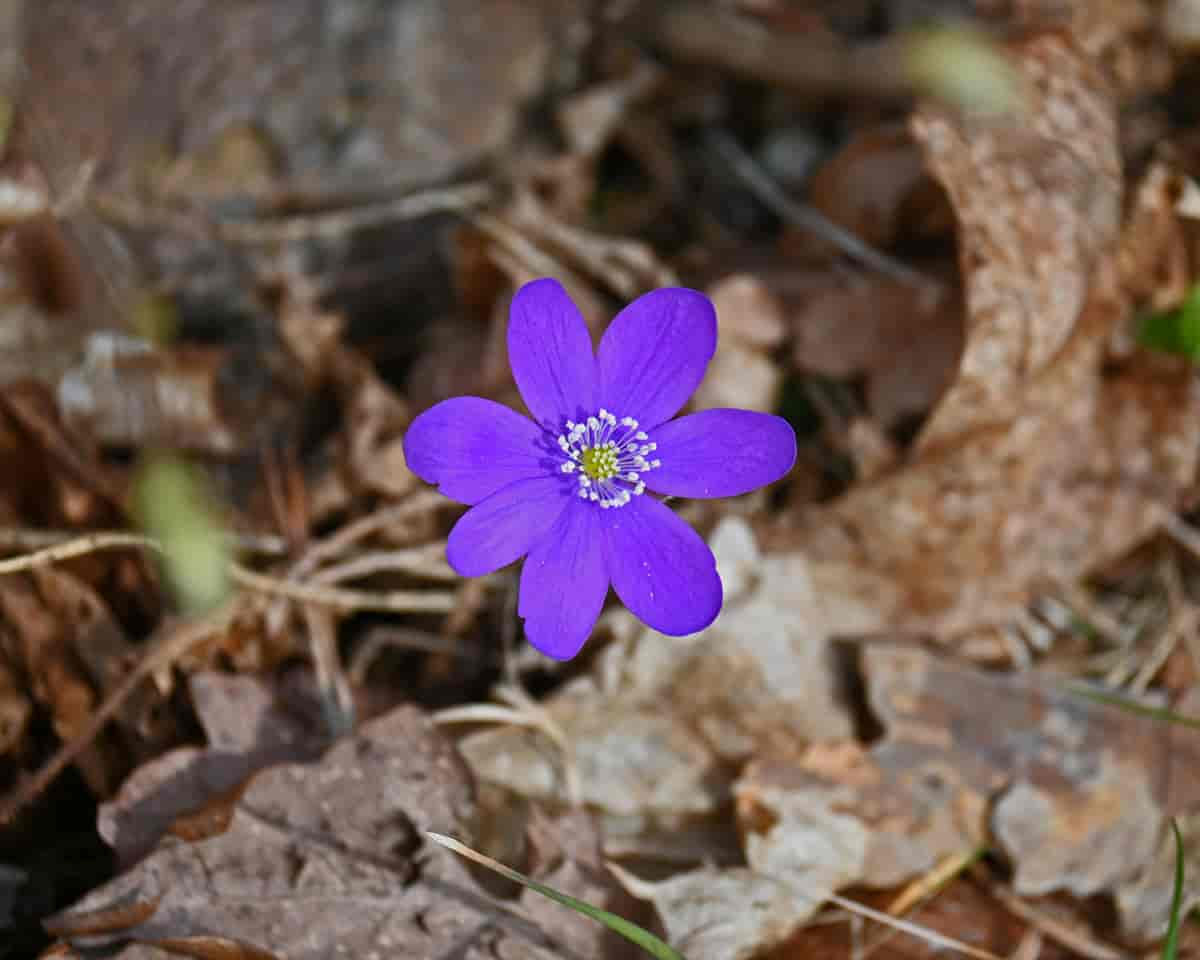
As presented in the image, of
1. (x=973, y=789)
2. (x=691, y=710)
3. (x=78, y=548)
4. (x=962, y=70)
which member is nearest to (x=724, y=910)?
(x=691, y=710)

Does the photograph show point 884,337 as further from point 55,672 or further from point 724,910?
point 55,672

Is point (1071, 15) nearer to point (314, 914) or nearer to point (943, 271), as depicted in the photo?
point (943, 271)

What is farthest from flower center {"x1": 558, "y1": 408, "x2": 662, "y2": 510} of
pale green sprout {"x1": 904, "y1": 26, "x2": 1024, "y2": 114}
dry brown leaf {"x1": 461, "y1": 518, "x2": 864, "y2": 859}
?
pale green sprout {"x1": 904, "y1": 26, "x2": 1024, "y2": 114}

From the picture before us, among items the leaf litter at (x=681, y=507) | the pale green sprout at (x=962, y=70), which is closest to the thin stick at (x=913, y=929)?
the leaf litter at (x=681, y=507)

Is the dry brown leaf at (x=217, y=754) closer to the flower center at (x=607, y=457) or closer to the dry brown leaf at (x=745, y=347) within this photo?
the flower center at (x=607, y=457)

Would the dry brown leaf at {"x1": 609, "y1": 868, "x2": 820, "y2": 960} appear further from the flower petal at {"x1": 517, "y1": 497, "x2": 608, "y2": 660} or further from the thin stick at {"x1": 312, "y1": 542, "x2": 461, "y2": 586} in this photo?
the thin stick at {"x1": 312, "y1": 542, "x2": 461, "y2": 586}
